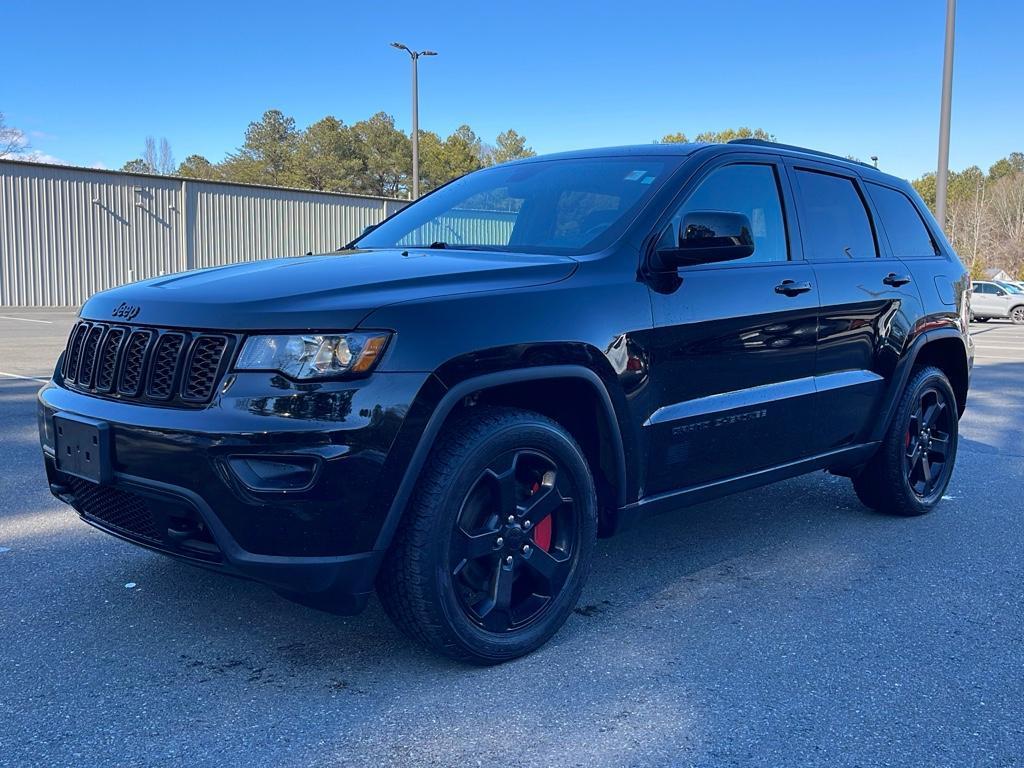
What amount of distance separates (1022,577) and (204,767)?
11.6 feet

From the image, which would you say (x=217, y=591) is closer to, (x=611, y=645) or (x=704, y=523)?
(x=611, y=645)

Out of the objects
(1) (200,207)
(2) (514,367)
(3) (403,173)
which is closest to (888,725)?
(2) (514,367)

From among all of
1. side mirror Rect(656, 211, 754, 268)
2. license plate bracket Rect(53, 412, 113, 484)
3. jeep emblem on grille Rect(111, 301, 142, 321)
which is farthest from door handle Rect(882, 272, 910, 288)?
license plate bracket Rect(53, 412, 113, 484)

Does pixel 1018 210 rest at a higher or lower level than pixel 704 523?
higher

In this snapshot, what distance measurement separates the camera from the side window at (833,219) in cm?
445

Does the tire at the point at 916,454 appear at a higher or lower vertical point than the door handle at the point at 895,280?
lower

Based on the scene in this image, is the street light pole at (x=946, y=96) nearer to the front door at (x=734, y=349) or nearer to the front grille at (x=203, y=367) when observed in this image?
the front door at (x=734, y=349)

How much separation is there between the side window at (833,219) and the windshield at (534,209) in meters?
0.90

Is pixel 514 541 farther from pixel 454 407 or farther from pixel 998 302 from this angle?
pixel 998 302

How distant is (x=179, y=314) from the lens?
9.52 ft

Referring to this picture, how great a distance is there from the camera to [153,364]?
9.52 feet

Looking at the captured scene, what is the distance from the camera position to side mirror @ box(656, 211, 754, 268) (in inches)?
138

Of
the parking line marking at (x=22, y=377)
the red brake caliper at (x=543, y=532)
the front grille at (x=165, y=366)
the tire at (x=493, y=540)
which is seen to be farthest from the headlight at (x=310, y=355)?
the parking line marking at (x=22, y=377)

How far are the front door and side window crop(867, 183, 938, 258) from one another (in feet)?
3.21
